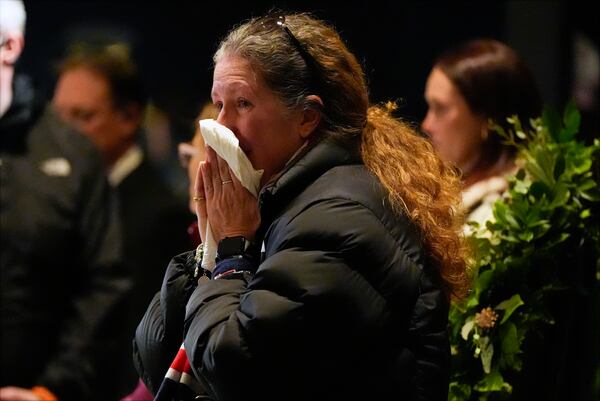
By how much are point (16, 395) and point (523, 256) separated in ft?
4.88

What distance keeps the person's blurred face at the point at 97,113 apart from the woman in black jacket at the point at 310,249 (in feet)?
8.62

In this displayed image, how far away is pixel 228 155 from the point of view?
2904 millimetres

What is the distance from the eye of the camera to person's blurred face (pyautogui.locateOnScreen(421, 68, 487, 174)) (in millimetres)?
4375

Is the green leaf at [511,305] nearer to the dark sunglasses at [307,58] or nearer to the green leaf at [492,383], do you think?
the green leaf at [492,383]

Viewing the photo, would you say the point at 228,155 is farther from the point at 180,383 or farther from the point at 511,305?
the point at 511,305

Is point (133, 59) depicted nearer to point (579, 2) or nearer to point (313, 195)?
point (579, 2)

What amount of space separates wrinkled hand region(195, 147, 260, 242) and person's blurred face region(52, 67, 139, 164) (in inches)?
108

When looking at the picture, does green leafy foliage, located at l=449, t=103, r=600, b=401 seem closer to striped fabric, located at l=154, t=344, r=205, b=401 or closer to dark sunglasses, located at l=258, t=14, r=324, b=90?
dark sunglasses, located at l=258, t=14, r=324, b=90

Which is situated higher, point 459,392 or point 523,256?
point 523,256

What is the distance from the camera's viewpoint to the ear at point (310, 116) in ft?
9.62

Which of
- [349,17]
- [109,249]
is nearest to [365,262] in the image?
[109,249]

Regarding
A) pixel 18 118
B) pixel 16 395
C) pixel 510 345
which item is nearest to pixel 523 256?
pixel 510 345

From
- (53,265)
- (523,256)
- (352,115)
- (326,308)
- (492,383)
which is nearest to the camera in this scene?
(326,308)

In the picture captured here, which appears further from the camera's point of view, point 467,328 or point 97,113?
point 97,113
